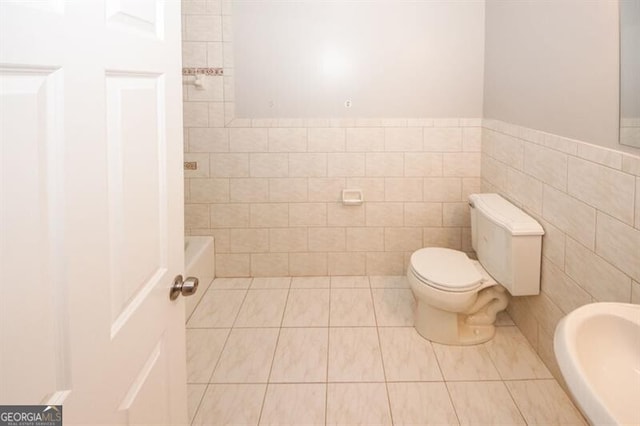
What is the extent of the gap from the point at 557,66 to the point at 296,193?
6.37 feet

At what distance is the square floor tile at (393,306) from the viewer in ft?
10.3

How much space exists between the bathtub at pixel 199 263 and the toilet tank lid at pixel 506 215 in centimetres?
181

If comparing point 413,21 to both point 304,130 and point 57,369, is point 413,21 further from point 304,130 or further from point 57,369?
point 57,369

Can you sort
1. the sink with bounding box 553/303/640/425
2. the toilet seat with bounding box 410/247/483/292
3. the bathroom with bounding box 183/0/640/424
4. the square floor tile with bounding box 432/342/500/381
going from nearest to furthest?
the sink with bounding box 553/303/640/425
the square floor tile with bounding box 432/342/500/381
the toilet seat with bounding box 410/247/483/292
the bathroom with bounding box 183/0/640/424

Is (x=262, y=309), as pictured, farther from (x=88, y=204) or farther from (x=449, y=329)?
(x=88, y=204)

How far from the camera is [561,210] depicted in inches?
95.0

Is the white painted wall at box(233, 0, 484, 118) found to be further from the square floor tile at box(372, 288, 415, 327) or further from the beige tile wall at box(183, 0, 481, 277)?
the square floor tile at box(372, 288, 415, 327)

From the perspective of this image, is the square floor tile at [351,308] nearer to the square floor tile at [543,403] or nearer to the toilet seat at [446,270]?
the toilet seat at [446,270]

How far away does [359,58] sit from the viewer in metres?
3.60

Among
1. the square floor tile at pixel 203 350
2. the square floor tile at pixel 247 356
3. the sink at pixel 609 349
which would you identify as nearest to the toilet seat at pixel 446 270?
the square floor tile at pixel 247 356

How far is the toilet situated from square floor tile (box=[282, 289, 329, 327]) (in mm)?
596

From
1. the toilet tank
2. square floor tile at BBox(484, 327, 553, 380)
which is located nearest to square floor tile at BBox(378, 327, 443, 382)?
square floor tile at BBox(484, 327, 553, 380)

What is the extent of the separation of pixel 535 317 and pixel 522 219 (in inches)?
21.3

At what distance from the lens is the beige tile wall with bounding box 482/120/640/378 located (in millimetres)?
1909
